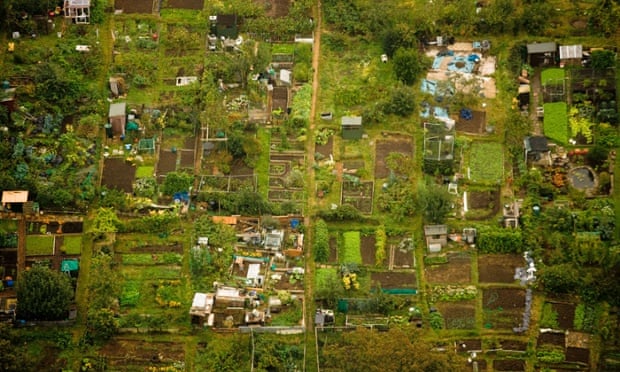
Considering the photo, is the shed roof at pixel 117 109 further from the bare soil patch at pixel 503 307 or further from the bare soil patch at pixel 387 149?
the bare soil patch at pixel 503 307

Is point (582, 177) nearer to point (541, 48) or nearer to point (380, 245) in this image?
point (541, 48)

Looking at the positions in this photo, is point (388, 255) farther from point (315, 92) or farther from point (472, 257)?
point (315, 92)

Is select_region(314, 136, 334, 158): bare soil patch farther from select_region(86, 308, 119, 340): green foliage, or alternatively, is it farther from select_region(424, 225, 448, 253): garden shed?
select_region(86, 308, 119, 340): green foliage

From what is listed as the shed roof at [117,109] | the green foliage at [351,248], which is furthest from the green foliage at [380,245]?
the shed roof at [117,109]

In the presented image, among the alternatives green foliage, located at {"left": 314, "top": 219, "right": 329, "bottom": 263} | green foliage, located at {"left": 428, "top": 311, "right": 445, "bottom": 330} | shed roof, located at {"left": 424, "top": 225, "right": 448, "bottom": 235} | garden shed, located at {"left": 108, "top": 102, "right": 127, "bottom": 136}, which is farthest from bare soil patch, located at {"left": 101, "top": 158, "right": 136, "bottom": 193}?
green foliage, located at {"left": 428, "top": 311, "right": 445, "bottom": 330}

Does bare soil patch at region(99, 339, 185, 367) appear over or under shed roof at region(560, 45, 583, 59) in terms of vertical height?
under
